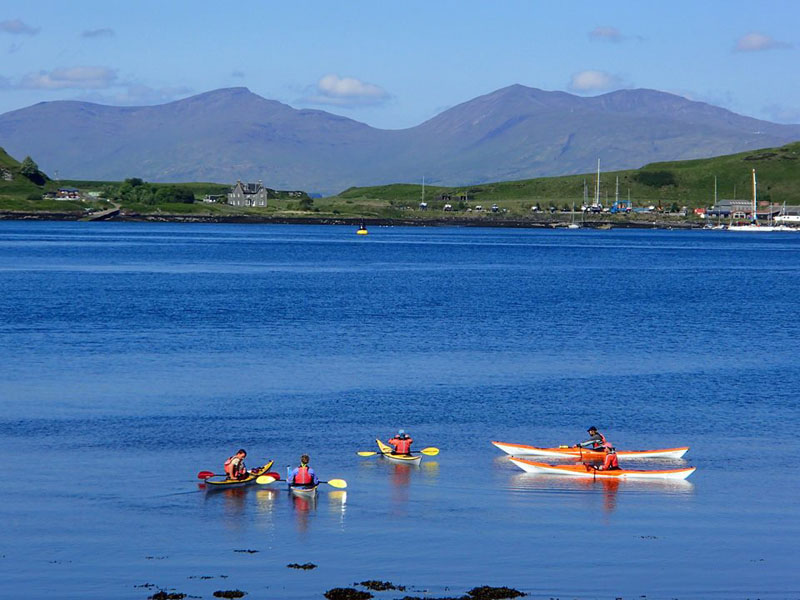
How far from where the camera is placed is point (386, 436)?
154 ft

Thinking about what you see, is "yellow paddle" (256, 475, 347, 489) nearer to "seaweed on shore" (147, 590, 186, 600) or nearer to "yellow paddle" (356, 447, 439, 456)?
"yellow paddle" (356, 447, 439, 456)

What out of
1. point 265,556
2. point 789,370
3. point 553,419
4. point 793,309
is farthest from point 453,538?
point 793,309

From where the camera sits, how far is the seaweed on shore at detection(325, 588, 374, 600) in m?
27.2

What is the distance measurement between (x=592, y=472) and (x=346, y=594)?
1609 centimetres

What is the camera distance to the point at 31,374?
59.9 meters

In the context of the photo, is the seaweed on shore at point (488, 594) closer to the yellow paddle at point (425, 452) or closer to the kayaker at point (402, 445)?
the kayaker at point (402, 445)

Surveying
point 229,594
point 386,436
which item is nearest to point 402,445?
point 386,436

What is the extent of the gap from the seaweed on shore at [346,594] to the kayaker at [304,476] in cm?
974

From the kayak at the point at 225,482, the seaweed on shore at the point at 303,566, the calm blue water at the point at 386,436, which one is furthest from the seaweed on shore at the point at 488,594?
the kayak at the point at 225,482

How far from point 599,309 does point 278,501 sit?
7190 centimetres

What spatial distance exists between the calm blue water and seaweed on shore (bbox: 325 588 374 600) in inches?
11.8

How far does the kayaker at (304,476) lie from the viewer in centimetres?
3741

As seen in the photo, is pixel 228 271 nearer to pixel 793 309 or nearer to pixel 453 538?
pixel 793 309

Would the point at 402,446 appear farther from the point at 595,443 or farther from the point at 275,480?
the point at 595,443
